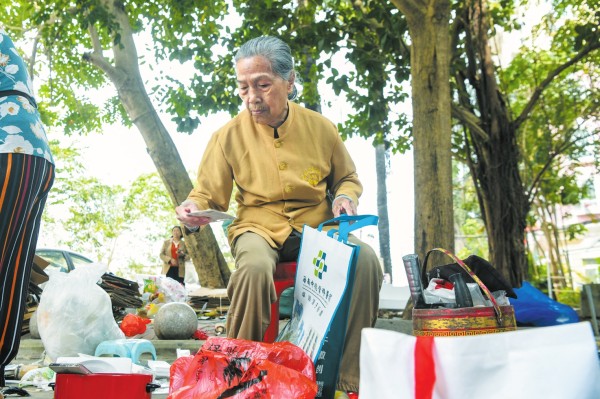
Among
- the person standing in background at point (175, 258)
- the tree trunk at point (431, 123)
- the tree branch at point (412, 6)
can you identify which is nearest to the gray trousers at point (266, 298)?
the tree trunk at point (431, 123)

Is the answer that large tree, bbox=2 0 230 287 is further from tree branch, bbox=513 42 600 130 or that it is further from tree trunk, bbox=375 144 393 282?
tree trunk, bbox=375 144 393 282

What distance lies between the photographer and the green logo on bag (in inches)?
108

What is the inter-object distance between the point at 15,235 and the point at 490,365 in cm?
220

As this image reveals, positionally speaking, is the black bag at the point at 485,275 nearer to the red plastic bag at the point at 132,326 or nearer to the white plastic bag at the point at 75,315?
the white plastic bag at the point at 75,315

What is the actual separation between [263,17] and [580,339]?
841 centimetres

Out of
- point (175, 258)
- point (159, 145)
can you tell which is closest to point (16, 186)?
point (159, 145)

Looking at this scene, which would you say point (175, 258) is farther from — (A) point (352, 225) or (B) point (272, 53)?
(A) point (352, 225)

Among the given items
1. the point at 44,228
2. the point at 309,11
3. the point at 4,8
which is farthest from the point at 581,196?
the point at 44,228

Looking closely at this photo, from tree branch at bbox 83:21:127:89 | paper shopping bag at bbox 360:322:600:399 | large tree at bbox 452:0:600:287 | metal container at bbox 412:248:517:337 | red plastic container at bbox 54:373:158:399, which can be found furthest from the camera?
tree branch at bbox 83:21:127:89

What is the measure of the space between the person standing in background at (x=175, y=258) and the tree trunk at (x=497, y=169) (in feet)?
17.6

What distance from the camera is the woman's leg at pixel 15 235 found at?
9.46 feet

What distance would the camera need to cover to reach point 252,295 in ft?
9.54

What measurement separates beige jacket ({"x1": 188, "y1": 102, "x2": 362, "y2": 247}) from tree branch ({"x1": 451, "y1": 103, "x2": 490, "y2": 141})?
6.96 meters

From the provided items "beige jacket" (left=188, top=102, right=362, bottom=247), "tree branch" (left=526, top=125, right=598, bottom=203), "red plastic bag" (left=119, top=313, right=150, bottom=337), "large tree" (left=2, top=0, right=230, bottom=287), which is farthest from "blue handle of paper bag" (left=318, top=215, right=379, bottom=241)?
"tree branch" (left=526, top=125, right=598, bottom=203)
